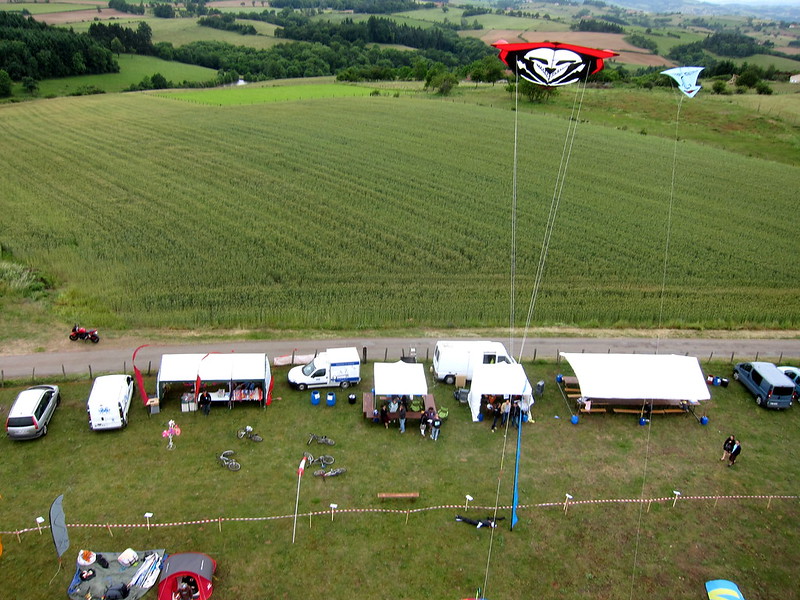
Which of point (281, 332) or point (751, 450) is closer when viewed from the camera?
point (751, 450)

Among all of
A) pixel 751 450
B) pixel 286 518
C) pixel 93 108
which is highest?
pixel 93 108

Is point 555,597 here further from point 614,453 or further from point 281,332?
point 281,332

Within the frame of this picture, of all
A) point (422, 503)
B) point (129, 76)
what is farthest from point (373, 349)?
point (129, 76)

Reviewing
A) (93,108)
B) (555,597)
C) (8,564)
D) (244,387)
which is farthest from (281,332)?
(93,108)

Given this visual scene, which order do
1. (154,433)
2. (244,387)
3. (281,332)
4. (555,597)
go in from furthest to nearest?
(281,332) < (244,387) < (154,433) < (555,597)

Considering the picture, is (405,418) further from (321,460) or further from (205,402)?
(205,402)

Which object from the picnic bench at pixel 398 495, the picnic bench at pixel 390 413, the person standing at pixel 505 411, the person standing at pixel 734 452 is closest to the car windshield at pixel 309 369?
the picnic bench at pixel 390 413

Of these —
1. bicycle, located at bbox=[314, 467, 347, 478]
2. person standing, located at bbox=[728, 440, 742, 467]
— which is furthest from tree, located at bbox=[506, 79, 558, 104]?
bicycle, located at bbox=[314, 467, 347, 478]
